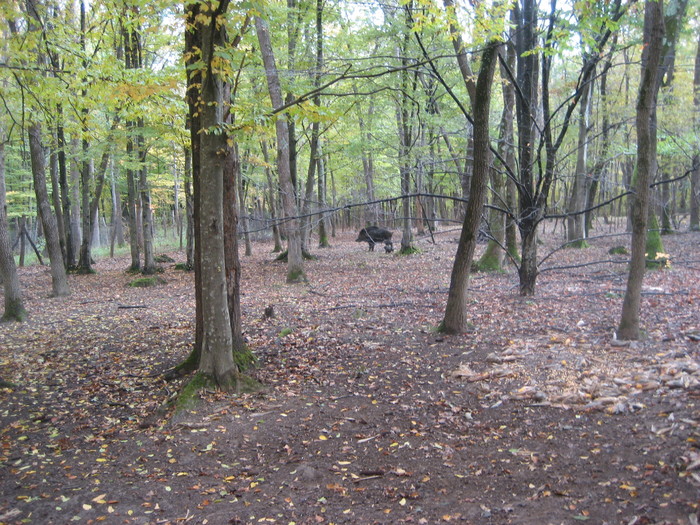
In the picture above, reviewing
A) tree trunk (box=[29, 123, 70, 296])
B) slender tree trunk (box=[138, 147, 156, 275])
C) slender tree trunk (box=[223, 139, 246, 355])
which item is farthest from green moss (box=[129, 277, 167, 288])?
slender tree trunk (box=[223, 139, 246, 355])

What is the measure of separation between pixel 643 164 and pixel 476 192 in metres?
2.15

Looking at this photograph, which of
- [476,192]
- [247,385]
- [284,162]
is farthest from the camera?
[284,162]

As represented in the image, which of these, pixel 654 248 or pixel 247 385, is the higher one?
pixel 654 248

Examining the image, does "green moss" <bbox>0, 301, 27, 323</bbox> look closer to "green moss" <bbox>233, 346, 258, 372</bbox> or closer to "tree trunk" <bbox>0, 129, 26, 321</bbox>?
"tree trunk" <bbox>0, 129, 26, 321</bbox>

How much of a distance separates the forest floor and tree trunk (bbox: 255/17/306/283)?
4.02m

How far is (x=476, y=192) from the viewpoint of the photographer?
23.2 ft

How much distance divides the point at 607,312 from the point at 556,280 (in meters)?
3.45

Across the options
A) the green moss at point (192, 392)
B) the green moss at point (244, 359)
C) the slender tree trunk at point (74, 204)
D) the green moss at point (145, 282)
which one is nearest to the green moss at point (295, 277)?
the green moss at point (145, 282)

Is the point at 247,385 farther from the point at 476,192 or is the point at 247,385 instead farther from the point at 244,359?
the point at 476,192

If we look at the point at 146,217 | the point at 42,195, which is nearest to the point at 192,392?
the point at 42,195

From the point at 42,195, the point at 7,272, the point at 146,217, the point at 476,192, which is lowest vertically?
the point at 7,272

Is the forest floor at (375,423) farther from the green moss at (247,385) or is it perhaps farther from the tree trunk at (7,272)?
the tree trunk at (7,272)

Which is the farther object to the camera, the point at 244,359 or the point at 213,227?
the point at 244,359

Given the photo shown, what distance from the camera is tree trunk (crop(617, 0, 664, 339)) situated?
5.39 metres
